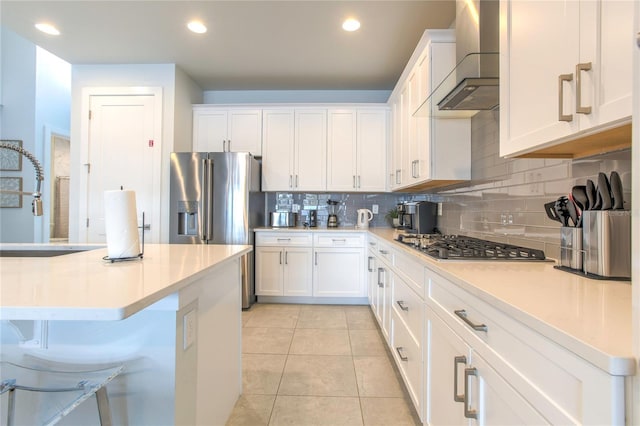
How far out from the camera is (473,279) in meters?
0.96

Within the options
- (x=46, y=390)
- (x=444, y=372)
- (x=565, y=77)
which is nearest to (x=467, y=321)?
(x=444, y=372)

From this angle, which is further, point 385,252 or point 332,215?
point 332,215

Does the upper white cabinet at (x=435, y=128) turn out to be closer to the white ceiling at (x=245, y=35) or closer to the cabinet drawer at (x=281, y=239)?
the white ceiling at (x=245, y=35)

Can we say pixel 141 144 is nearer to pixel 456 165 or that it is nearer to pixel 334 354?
pixel 334 354

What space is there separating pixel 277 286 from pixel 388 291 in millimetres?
1645

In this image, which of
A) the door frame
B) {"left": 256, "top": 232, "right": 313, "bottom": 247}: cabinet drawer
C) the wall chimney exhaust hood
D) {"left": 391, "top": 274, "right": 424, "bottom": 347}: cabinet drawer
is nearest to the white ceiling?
the door frame

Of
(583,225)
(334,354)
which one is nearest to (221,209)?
(334,354)

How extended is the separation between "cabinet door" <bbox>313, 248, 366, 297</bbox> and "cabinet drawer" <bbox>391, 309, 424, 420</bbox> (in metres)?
1.38

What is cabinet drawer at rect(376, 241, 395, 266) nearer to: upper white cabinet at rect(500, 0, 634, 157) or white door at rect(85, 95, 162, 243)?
upper white cabinet at rect(500, 0, 634, 157)

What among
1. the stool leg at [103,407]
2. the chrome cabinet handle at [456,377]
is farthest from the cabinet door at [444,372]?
the stool leg at [103,407]

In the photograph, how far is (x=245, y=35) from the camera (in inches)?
112

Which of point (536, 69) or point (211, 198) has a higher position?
point (536, 69)

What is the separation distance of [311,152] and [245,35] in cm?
146

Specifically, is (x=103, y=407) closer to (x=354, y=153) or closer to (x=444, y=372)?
(x=444, y=372)
